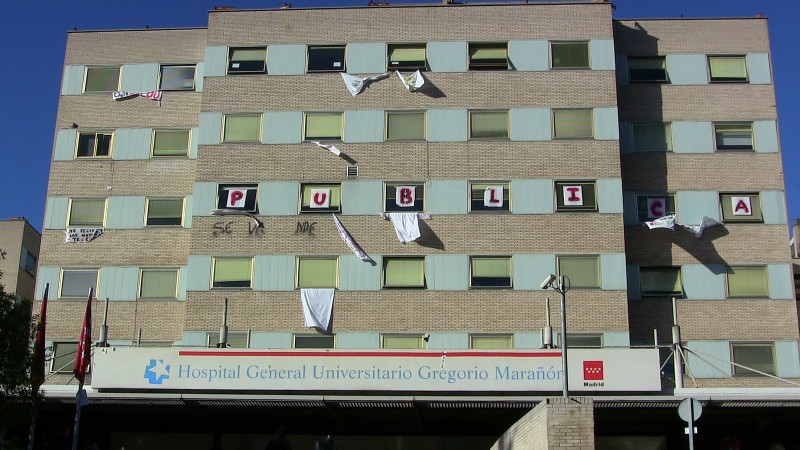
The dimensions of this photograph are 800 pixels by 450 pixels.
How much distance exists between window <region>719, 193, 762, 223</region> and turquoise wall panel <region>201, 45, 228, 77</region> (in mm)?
19463

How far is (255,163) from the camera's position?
38.8 m

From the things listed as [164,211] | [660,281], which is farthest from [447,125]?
[164,211]

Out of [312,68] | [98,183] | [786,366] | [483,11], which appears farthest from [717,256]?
[98,183]

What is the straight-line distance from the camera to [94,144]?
40.7m

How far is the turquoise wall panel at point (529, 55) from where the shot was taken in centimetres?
3950

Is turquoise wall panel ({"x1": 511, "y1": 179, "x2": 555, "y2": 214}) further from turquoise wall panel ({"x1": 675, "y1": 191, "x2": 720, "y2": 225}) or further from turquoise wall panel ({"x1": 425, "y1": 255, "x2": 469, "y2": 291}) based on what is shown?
turquoise wall panel ({"x1": 675, "y1": 191, "x2": 720, "y2": 225})

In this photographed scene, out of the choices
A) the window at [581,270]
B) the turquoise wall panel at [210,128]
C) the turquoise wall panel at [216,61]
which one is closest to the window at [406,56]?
the turquoise wall panel at [216,61]

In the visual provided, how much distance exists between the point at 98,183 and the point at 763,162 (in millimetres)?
25271

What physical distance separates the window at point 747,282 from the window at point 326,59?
53.9 feet

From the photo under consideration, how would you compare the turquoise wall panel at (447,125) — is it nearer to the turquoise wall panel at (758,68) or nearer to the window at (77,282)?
the turquoise wall panel at (758,68)

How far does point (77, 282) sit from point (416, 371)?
1421 cm

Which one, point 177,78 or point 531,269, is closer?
point 531,269

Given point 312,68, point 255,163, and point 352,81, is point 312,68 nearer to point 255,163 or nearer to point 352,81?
point 352,81

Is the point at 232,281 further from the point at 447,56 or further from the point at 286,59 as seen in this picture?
the point at 447,56
